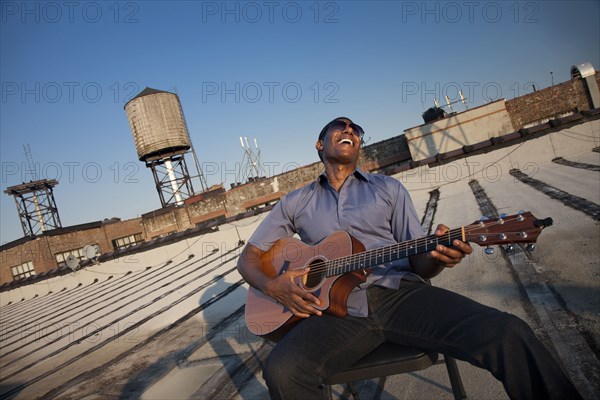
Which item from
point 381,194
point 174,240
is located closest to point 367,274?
point 381,194

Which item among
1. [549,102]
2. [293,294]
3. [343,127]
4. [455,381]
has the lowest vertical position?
[455,381]

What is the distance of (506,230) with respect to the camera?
5.02 ft

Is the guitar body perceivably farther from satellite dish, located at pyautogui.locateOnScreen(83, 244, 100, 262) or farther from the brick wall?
the brick wall

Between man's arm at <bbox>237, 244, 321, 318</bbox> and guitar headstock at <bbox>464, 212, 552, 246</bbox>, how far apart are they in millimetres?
840

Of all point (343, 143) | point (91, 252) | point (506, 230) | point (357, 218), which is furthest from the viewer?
point (91, 252)

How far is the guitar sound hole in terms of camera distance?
197 cm

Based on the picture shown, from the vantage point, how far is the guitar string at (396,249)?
1.57 m

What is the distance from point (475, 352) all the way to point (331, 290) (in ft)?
2.30

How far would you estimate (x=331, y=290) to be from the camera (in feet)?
5.99

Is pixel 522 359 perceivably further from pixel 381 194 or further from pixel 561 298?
pixel 561 298

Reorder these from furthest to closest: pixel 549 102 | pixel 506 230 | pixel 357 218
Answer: pixel 549 102 < pixel 357 218 < pixel 506 230

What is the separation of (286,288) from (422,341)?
2.38ft

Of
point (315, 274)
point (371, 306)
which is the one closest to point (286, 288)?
point (315, 274)

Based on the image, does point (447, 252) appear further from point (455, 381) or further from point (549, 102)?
point (549, 102)
